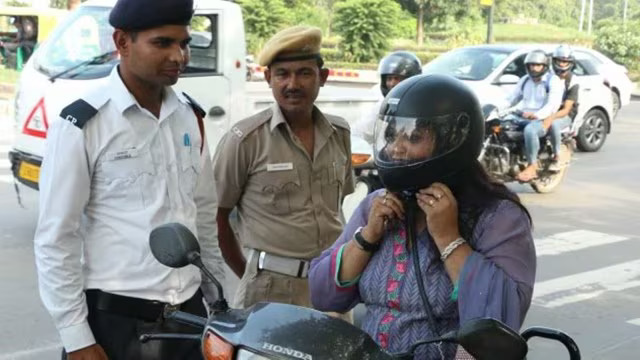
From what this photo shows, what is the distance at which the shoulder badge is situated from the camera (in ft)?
8.50

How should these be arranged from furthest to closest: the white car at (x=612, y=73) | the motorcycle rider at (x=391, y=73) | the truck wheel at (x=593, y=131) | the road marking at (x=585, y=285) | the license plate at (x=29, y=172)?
the white car at (x=612, y=73) → the truck wheel at (x=593, y=131) → the license plate at (x=29, y=172) → the motorcycle rider at (x=391, y=73) → the road marking at (x=585, y=285)

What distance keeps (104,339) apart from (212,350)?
0.96m

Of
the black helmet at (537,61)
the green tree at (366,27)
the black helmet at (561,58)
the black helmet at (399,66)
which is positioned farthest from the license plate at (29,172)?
the green tree at (366,27)

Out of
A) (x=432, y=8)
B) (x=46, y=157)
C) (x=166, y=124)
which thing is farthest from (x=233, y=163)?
(x=432, y=8)

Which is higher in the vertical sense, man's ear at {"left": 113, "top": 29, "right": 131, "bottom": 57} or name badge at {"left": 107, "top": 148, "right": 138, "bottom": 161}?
man's ear at {"left": 113, "top": 29, "right": 131, "bottom": 57}

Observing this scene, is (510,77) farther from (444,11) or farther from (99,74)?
(444,11)

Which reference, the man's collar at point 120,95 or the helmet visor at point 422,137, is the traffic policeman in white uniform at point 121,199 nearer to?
the man's collar at point 120,95

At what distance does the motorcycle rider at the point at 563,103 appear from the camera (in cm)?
1130

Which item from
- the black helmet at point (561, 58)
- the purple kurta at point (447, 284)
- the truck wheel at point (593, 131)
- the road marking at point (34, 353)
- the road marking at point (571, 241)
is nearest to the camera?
the purple kurta at point (447, 284)

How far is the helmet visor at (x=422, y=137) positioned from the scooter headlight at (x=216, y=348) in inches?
24.3

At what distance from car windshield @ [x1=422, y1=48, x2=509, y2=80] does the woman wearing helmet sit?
11.8 meters

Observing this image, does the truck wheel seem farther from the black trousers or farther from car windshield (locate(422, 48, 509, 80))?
the black trousers

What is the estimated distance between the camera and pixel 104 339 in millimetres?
2707

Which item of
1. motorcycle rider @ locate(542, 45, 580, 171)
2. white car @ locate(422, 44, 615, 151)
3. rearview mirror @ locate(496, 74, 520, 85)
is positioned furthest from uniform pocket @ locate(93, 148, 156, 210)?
rearview mirror @ locate(496, 74, 520, 85)
